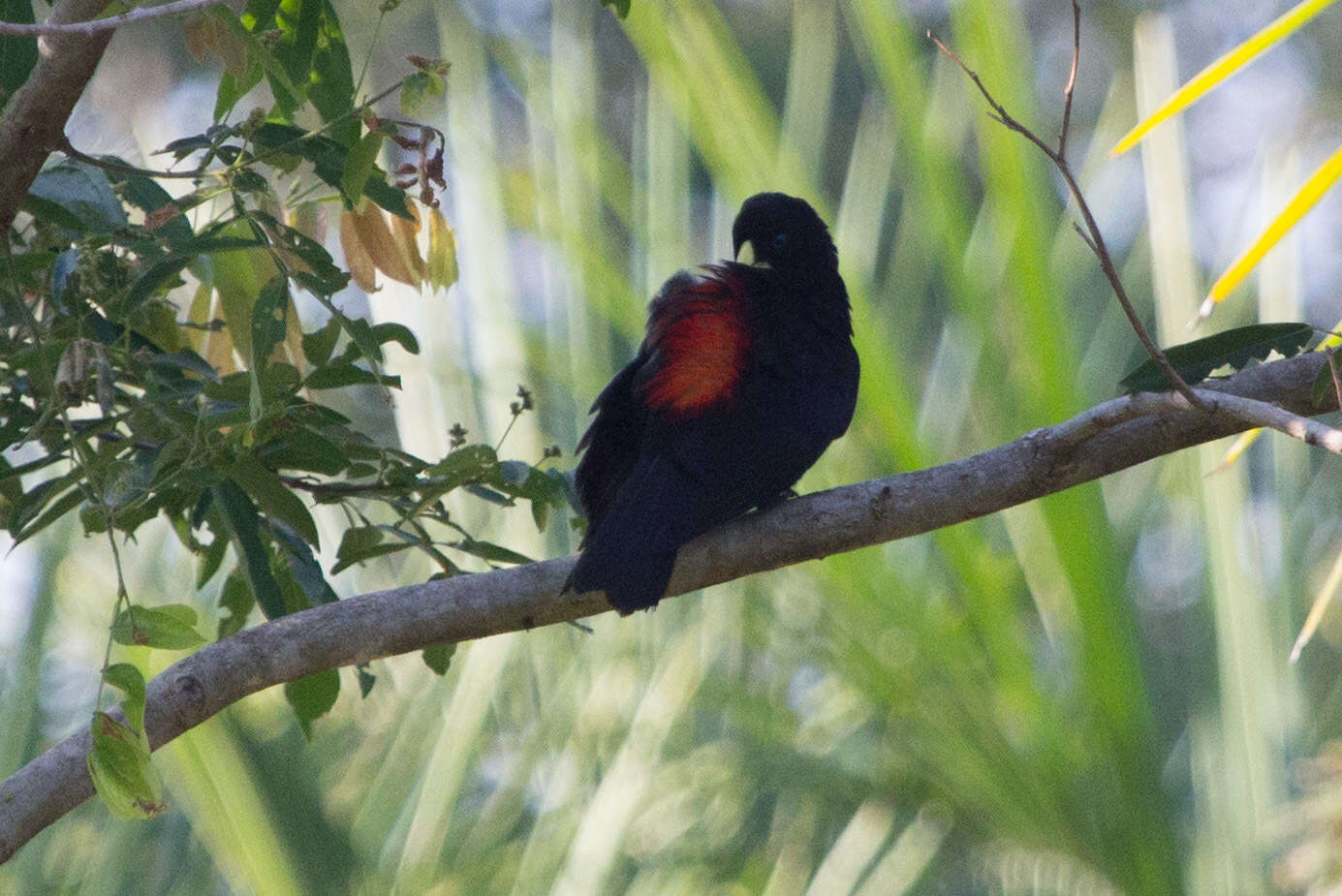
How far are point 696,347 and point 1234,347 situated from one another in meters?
0.81

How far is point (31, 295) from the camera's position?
6.49ft

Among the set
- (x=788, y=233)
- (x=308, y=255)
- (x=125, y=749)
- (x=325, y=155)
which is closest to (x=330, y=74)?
(x=325, y=155)

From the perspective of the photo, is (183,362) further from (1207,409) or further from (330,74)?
(1207,409)

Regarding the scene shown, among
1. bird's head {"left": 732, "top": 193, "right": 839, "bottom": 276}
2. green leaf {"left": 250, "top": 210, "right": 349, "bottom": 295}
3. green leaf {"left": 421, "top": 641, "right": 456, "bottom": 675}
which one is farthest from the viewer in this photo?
bird's head {"left": 732, "top": 193, "right": 839, "bottom": 276}

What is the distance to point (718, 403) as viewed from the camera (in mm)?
2113

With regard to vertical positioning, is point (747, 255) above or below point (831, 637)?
above

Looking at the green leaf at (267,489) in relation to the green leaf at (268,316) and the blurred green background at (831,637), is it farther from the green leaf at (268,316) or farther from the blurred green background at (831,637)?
the blurred green background at (831,637)

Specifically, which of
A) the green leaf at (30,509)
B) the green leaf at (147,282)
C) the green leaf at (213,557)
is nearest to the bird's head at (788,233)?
the green leaf at (213,557)

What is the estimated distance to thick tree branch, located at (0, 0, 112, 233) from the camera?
1.44 meters

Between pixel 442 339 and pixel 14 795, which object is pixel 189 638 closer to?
pixel 14 795

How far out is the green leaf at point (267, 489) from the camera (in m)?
1.58

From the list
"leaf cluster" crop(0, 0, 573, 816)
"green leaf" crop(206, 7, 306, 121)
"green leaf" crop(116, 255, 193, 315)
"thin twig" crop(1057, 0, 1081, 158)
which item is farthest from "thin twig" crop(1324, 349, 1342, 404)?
"green leaf" crop(116, 255, 193, 315)

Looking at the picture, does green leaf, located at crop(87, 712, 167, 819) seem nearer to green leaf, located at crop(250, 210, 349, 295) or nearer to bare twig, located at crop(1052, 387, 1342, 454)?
green leaf, located at crop(250, 210, 349, 295)

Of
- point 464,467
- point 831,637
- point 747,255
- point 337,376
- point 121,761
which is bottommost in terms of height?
point 121,761
